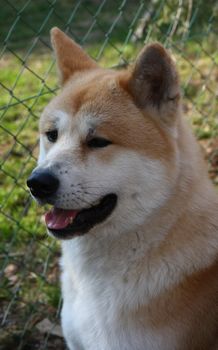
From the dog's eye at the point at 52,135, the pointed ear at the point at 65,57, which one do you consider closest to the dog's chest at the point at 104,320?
the dog's eye at the point at 52,135

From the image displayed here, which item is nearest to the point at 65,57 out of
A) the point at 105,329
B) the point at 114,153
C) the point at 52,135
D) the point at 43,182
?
the point at 52,135

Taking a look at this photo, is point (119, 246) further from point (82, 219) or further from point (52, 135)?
point (52, 135)

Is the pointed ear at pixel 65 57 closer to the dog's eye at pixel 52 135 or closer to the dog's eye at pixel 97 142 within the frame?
the dog's eye at pixel 52 135

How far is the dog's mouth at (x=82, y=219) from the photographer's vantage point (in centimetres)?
245

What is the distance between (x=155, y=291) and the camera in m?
2.44

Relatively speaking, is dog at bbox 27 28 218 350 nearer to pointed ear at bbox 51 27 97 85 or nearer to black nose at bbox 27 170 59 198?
black nose at bbox 27 170 59 198

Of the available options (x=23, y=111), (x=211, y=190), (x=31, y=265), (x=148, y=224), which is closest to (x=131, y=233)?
(x=148, y=224)

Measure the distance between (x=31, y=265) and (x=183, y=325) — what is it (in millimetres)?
1415

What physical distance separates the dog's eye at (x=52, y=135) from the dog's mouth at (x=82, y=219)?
0.36 metres

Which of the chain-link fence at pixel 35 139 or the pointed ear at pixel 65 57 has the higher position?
the pointed ear at pixel 65 57

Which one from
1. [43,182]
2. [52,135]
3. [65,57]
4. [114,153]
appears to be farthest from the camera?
[65,57]

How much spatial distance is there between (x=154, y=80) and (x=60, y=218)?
703 mm

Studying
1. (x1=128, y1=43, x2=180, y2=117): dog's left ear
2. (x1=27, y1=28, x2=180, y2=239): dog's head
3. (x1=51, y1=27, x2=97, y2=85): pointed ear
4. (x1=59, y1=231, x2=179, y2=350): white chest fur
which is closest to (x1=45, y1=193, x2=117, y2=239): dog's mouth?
(x1=27, y1=28, x2=180, y2=239): dog's head

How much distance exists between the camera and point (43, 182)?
2.32 m
